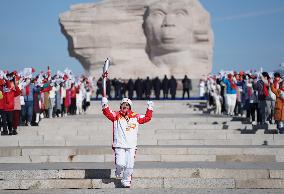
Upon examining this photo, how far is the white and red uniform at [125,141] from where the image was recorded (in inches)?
405

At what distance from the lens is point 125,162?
10.4m

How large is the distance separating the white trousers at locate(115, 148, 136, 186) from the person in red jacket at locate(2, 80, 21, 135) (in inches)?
269

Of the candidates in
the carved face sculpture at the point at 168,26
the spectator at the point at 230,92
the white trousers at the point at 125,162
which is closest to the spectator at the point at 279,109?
the spectator at the point at 230,92

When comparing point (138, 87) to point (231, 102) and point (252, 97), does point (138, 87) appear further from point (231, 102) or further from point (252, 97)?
point (252, 97)

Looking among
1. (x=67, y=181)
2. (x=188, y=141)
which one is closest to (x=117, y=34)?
(x=188, y=141)

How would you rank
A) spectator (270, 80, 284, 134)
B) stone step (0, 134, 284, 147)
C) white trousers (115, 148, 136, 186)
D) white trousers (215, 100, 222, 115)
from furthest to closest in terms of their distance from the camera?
white trousers (215, 100, 222, 115)
spectator (270, 80, 284, 134)
stone step (0, 134, 284, 147)
white trousers (115, 148, 136, 186)

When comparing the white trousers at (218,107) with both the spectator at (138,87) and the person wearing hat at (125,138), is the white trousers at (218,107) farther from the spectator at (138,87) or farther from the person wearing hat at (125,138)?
the person wearing hat at (125,138)

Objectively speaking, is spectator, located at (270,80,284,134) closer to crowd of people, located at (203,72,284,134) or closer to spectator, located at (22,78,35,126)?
crowd of people, located at (203,72,284,134)

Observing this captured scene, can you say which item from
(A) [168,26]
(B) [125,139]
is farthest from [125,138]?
(A) [168,26]

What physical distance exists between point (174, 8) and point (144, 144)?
24340 mm

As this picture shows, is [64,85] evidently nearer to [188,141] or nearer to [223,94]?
[223,94]

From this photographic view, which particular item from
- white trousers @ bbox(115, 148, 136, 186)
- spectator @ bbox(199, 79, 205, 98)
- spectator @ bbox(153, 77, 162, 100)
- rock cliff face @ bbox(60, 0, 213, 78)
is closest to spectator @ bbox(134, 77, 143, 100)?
spectator @ bbox(153, 77, 162, 100)

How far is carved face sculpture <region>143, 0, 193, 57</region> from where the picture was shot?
129 feet

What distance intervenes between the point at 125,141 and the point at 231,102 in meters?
12.6
